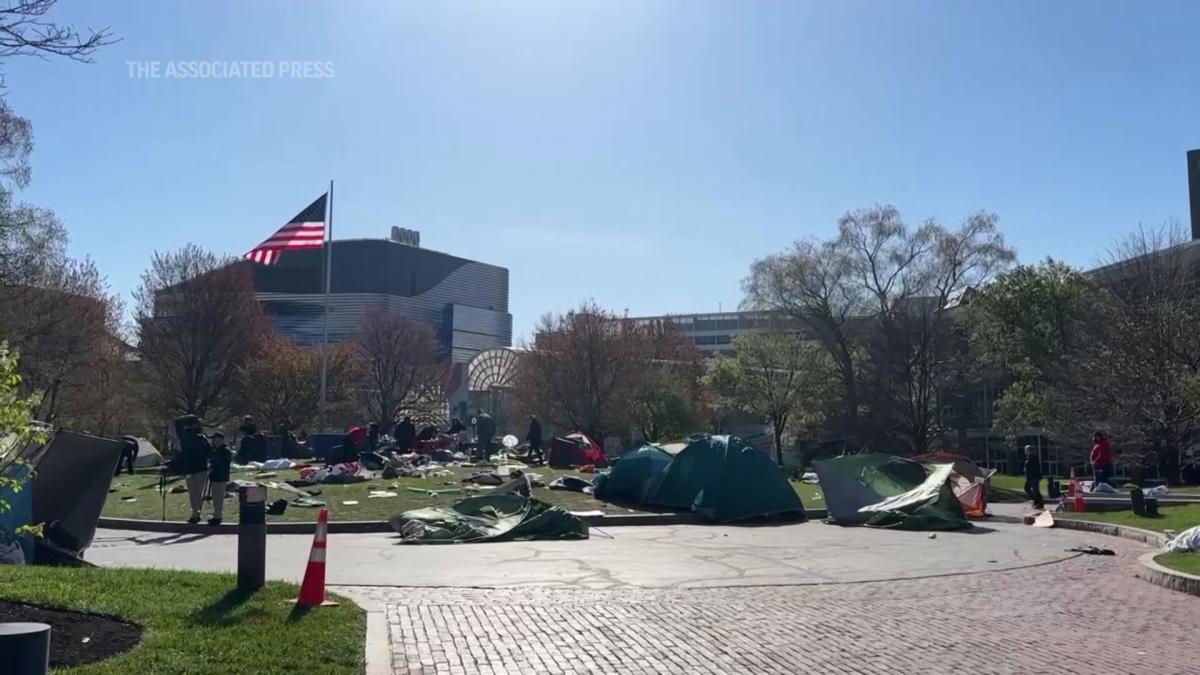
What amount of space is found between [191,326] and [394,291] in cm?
7166

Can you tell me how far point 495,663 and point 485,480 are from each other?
1758 cm

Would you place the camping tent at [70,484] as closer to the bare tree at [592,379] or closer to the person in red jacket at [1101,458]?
the person in red jacket at [1101,458]

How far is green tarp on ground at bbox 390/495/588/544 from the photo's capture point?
54.7ft

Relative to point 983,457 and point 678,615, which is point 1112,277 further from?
point 678,615

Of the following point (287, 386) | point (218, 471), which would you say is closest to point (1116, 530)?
point (218, 471)

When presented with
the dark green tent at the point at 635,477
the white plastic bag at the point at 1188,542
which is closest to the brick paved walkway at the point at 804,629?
the white plastic bag at the point at 1188,542

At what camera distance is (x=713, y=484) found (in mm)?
21578

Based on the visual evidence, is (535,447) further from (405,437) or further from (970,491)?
(970,491)

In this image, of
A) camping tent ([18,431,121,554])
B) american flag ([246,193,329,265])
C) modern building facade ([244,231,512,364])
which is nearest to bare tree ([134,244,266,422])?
american flag ([246,193,329,265])

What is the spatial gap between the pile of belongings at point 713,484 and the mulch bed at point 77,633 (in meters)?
14.4

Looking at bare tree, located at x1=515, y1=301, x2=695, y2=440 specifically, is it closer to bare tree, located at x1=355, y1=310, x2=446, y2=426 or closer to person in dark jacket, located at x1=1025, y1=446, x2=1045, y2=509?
bare tree, located at x1=355, y1=310, x2=446, y2=426


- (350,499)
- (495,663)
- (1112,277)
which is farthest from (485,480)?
(1112,277)

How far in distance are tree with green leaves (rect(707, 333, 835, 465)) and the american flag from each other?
26910 mm

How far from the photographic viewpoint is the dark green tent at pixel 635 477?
22.8 m
